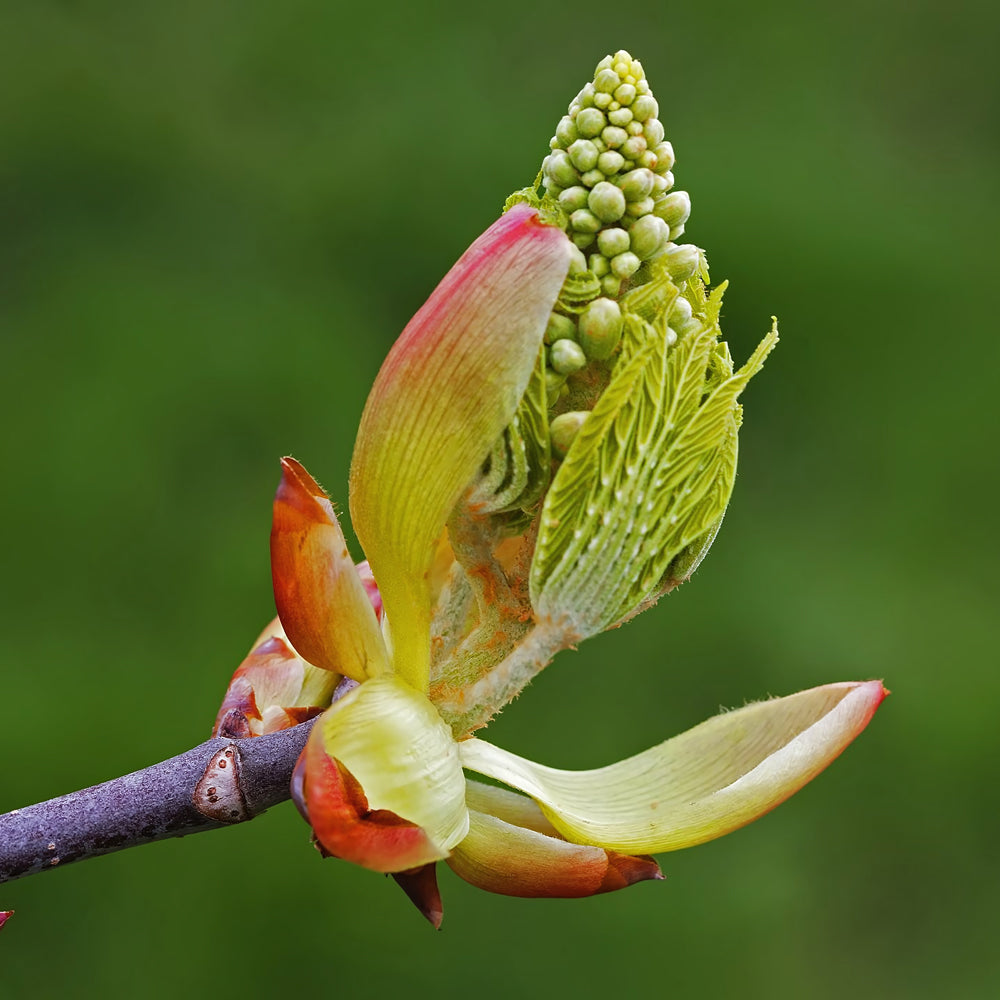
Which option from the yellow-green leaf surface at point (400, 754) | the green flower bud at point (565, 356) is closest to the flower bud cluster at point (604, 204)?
the green flower bud at point (565, 356)

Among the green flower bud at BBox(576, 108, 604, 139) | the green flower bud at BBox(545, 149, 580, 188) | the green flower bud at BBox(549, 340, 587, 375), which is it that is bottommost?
the green flower bud at BBox(549, 340, 587, 375)

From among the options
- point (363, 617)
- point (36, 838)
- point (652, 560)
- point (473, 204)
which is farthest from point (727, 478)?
point (473, 204)

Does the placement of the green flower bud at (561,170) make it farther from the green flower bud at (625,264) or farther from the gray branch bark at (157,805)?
the gray branch bark at (157,805)

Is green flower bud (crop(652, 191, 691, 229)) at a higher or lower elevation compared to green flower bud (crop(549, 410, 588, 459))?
higher

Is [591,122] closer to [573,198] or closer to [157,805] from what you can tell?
[573,198]

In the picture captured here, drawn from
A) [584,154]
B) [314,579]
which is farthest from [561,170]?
[314,579]

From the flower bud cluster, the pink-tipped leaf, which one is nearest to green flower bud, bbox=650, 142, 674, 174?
the flower bud cluster

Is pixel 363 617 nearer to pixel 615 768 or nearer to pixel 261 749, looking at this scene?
pixel 261 749

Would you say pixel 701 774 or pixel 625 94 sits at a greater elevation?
pixel 625 94

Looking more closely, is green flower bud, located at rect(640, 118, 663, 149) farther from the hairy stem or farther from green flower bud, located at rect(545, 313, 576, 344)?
the hairy stem
